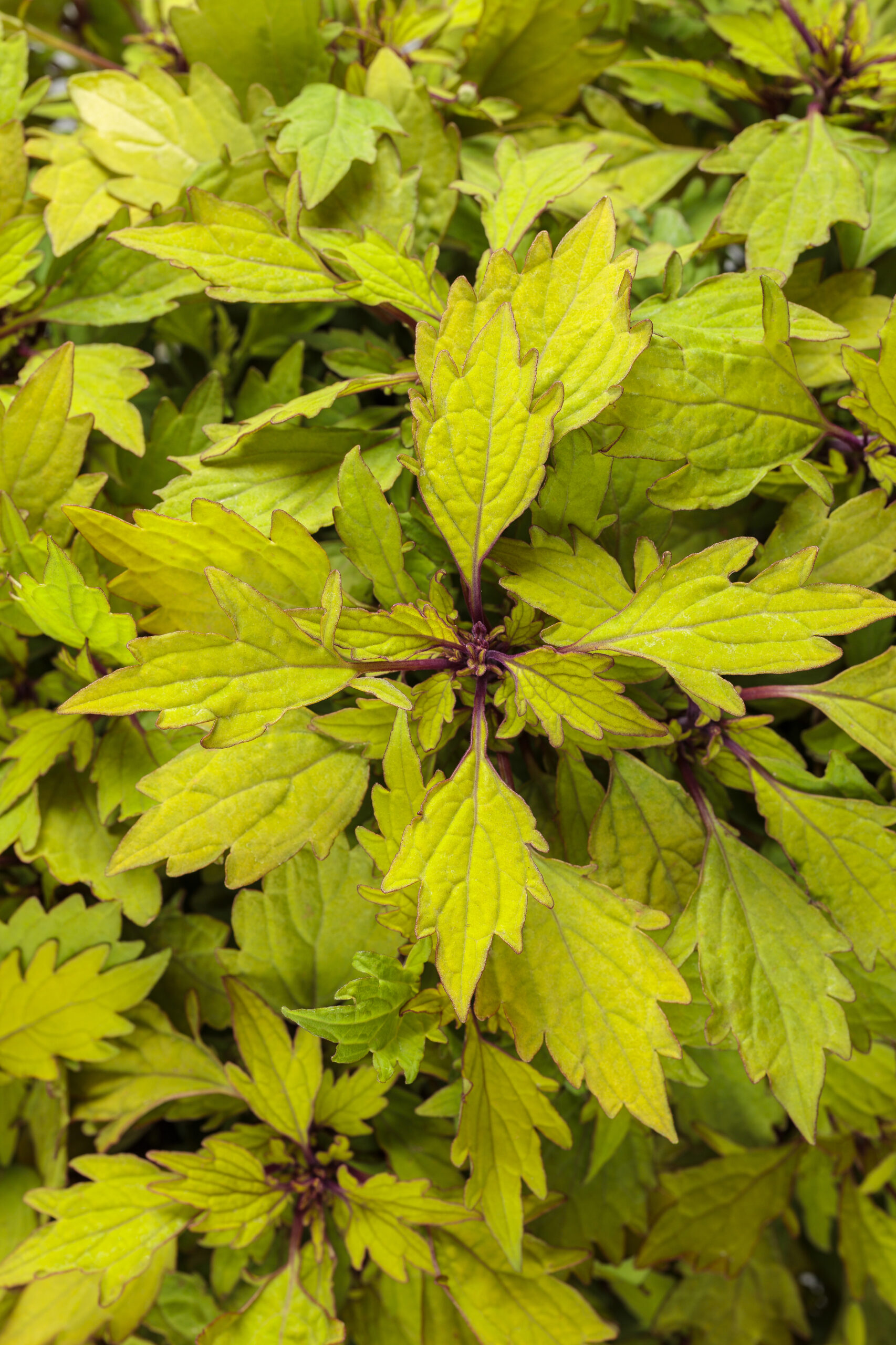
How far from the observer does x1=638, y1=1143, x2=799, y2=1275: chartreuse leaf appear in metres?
0.71

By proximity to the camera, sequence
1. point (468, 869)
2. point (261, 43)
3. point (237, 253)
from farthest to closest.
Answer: point (261, 43) < point (237, 253) < point (468, 869)

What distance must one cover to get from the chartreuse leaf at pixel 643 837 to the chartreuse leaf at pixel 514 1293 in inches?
10.2

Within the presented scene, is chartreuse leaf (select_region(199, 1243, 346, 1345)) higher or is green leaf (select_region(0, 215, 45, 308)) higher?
green leaf (select_region(0, 215, 45, 308))

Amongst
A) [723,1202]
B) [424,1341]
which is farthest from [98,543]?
[723,1202]

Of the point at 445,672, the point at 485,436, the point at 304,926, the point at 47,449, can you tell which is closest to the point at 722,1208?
the point at 304,926

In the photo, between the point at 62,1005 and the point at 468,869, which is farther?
the point at 62,1005

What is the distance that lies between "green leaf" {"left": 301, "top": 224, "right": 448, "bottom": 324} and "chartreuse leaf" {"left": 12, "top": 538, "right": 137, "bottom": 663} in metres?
0.22

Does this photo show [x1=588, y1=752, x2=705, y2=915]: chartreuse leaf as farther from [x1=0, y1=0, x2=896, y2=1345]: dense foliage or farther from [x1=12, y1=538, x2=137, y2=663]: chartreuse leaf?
[x1=12, y1=538, x2=137, y2=663]: chartreuse leaf

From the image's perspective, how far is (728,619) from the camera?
1.54ft

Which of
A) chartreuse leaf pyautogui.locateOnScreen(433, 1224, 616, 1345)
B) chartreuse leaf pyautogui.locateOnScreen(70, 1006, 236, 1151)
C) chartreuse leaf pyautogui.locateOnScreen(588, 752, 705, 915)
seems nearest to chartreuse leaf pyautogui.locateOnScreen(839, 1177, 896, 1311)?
chartreuse leaf pyautogui.locateOnScreen(433, 1224, 616, 1345)

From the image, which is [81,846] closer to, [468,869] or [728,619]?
[468,869]

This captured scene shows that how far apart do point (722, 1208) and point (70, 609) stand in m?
0.65

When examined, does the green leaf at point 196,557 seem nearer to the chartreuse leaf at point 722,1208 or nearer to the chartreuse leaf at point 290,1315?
the chartreuse leaf at point 290,1315

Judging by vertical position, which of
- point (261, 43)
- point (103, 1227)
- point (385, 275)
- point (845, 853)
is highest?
point (261, 43)
